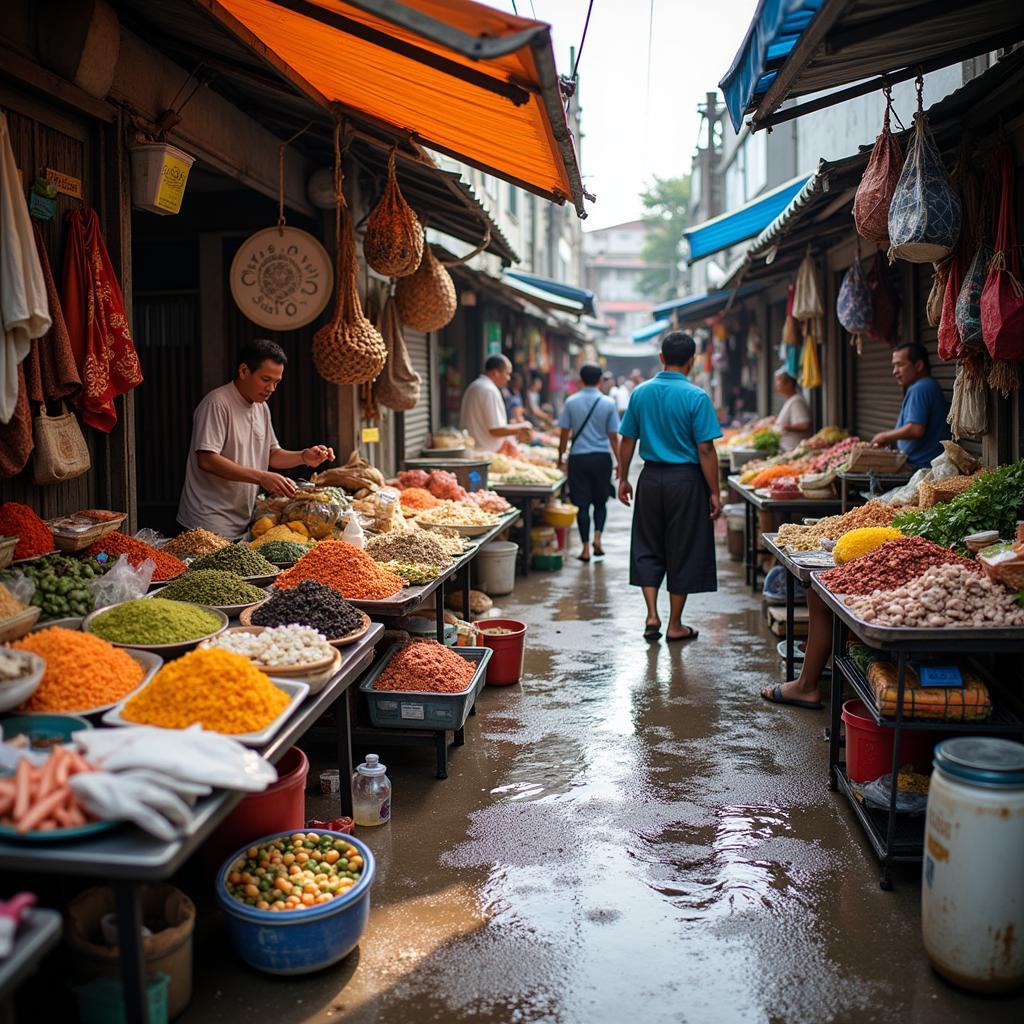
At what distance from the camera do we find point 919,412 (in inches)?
320

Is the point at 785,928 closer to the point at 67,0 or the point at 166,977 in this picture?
the point at 166,977

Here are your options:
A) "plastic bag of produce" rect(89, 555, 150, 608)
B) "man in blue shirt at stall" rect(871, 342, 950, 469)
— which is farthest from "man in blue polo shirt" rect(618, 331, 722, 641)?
"plastic bag of produce" rect(89, 555, 150, 608)

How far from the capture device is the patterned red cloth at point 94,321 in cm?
508

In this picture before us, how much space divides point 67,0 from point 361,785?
3931 millimetres

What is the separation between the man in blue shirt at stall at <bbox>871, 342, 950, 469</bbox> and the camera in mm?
8117

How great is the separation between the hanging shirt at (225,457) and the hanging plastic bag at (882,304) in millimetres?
5589

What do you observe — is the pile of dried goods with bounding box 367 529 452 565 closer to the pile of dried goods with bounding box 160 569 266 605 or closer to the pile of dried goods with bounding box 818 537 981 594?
the pile of dried goods with bounding box 160 569 266 605

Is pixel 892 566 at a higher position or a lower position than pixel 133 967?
higher

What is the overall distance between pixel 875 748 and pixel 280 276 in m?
4.92

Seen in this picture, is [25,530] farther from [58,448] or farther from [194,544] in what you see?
[194,544]

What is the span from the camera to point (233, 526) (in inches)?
262

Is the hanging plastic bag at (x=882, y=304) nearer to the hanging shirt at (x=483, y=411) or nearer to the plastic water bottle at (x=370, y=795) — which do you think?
the hanging shirt at (x=483, y=411)

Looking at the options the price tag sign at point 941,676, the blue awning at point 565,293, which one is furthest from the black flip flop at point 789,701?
the blue awning at point 565,293

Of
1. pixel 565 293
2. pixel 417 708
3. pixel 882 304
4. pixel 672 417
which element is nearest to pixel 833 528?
pixel 672 417
